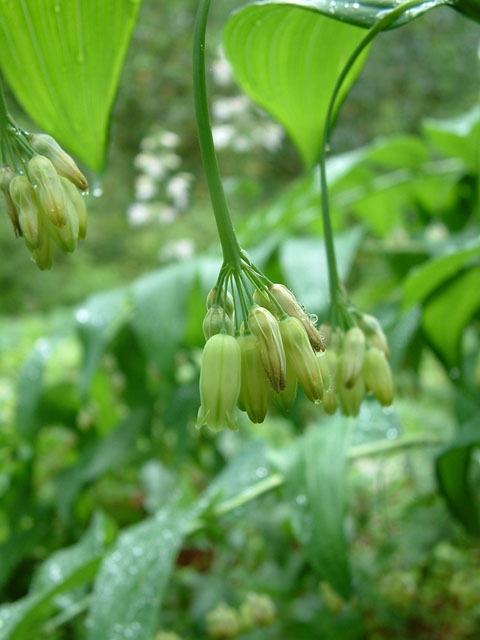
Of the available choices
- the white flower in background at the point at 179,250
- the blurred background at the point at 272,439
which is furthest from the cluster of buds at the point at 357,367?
the white flower in background at the point at 179,250

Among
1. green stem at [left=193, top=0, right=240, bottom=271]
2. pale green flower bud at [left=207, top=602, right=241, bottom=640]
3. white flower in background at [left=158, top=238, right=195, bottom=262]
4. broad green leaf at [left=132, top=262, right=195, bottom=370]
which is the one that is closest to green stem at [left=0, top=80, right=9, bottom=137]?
green stem at [left=193, top=0, right=240, bottom=271]

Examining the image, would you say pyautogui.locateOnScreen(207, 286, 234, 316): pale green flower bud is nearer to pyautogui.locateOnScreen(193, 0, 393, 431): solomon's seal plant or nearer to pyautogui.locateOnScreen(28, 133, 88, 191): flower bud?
pyautogui.locateOnScreen(193, 0, 393, 431): solomon's seal plant

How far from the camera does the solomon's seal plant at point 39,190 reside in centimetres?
37

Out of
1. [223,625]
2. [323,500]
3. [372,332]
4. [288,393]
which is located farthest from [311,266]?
[223,625]

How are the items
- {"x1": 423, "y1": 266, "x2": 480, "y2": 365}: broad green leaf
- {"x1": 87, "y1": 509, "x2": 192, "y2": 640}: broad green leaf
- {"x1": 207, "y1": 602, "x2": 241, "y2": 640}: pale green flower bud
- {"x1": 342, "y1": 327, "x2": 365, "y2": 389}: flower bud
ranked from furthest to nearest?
{"x1": 207, "y1": 602, "x2": 241, "y2": 640}: pale green flower bud < {"x1": 423, "y1": 266, "x2": 480, "y2": 365}: broad green leaf < {"x1": 87, "y1": 509, "x2": 192, "y2": 640}: broad green leaf < {"x1": 342, "y1": 327, "x2": 365, "y2": 389}: flower bud

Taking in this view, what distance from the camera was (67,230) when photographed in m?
0.38

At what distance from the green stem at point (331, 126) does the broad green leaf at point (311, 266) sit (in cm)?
35

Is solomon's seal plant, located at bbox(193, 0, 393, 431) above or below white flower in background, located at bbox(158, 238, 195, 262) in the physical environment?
above

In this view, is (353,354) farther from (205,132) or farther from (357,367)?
(205,132)

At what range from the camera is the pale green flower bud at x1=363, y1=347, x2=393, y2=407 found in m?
0.46

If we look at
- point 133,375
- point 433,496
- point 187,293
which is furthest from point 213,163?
point 433,496

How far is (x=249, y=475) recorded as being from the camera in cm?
89

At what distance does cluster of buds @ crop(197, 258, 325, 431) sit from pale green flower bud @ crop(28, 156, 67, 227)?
11 cm

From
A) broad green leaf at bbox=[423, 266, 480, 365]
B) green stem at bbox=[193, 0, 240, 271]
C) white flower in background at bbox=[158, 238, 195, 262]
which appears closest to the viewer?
green stem at bbox=[193, 0, 240, 271]
